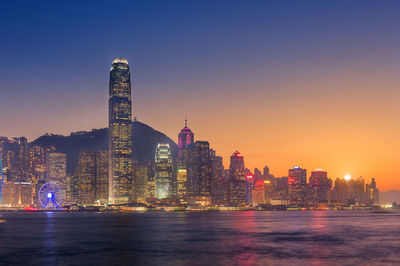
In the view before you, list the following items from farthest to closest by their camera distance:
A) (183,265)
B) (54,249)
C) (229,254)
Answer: (54,249) < (229,254) < (183,265)

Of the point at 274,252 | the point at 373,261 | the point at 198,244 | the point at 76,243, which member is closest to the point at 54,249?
the point at 76,243

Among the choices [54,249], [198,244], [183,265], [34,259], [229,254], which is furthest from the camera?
[198,244]

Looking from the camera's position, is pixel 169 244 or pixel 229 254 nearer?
pixel 229 254

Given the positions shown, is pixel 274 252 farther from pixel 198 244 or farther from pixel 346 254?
pixel 198 244

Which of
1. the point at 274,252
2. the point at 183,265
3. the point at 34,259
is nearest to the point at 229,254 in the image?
the point at 274,252

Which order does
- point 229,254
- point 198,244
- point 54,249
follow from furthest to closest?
point 198,244, point 54,249, point 229,254

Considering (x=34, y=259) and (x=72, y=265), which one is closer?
(x=72, y=265)

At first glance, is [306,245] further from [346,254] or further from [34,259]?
[34,259]

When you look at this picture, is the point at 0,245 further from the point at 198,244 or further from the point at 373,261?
the point at 373,261
